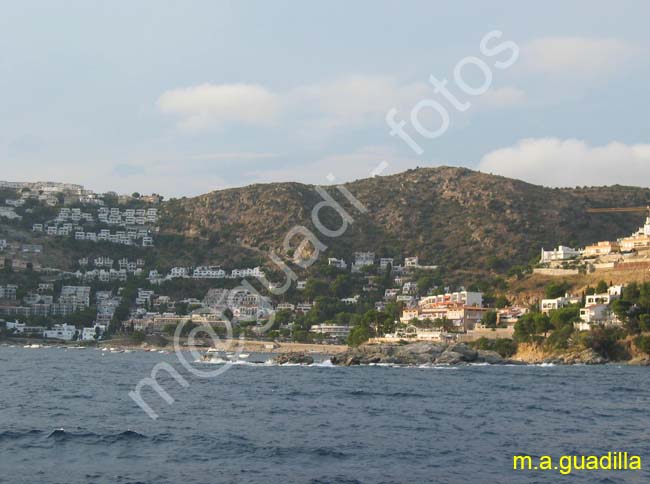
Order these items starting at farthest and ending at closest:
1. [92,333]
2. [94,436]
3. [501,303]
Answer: [92,333]
[501,303]
[94,436]

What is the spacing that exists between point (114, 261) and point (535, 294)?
297 feet

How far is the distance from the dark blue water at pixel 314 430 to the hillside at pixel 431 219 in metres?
95.2

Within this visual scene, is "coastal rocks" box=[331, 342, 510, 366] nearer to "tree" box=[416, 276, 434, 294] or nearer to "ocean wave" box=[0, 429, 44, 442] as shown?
"ocean wave" box=[0, 429, 44, 442]

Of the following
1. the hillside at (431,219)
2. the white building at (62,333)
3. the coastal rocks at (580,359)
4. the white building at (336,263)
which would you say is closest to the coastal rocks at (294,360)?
the coastal rocks at (580,359)

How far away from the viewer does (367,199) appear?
17375 cm

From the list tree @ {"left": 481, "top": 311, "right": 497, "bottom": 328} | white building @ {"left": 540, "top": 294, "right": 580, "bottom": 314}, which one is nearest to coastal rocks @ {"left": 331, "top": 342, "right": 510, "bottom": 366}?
tree @ {"left": 481, "top": 311, "right": 497, "bottom": 328}

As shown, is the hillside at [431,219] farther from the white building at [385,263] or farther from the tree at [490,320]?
the tree at [490,320]

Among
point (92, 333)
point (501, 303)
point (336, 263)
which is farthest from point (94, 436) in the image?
point (336, 263)

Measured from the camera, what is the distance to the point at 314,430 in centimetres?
2722

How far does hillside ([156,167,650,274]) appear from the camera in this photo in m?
146

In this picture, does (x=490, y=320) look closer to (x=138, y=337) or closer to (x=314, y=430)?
(x=138, y=337)

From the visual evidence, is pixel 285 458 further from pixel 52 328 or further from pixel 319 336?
pixel 52 328

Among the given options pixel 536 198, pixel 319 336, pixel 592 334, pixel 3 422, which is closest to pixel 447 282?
pixel 319 336

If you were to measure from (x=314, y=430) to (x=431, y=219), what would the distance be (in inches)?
5425
